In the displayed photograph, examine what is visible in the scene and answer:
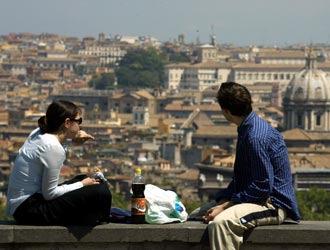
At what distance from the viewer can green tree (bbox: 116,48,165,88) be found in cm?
12669

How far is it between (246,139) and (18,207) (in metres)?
1.01

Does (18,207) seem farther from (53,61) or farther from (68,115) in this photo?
(53,61)

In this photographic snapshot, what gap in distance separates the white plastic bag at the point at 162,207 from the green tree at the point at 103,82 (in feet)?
381

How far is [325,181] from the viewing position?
54500mm

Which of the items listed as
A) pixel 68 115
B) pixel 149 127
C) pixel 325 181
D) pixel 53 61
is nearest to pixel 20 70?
pixel 53 61

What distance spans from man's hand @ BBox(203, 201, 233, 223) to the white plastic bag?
11 cm

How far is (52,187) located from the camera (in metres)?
8.23

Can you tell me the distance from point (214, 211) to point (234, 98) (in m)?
0.49

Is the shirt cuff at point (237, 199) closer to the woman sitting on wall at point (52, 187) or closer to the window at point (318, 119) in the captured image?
the woman sitting on wall at point (52, 187)

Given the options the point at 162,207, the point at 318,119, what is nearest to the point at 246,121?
the point at 162,207

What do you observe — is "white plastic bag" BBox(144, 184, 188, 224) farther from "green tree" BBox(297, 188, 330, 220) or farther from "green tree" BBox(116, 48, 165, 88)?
"green tree" BBox(116, 48, 165, 88)

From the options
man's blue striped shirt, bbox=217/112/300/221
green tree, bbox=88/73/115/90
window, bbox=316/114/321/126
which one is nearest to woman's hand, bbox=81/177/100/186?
man's blue striped shirt, bbox=217/112/300/221

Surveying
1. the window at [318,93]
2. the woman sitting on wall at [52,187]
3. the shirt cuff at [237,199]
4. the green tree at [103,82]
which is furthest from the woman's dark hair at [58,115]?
the green tree at [103,82]

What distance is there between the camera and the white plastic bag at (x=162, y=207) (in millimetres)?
8273
